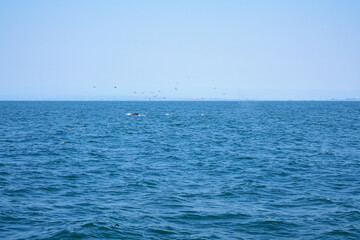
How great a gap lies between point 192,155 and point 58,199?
17.5 metres

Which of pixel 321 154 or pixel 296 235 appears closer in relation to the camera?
pixel 296 235

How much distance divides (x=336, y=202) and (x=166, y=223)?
980 cm

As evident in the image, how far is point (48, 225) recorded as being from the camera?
15.1 m

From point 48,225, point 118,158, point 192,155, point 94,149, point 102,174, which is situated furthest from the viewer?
point 94,149

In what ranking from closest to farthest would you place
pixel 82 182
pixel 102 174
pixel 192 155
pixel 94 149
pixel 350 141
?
pixel 82 182 → pixel 102 174 → pixel 192 155 → pixel 94 149 → pixel 350 141

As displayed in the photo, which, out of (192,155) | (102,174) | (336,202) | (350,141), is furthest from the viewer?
(350,141)

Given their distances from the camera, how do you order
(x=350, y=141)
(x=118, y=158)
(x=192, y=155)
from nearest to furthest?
(x=118, y=158)
(x=192, y=155)
(x=350, y=141)

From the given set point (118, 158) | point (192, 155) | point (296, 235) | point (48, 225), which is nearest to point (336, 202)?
point (296, 235)

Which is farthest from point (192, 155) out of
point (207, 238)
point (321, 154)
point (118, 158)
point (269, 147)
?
point (207, 238)

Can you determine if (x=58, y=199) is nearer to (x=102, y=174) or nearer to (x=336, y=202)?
(x=102, y=174)

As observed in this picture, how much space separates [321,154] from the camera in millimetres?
33906

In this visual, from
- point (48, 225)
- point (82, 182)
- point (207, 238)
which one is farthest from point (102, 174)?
point (207, 238)

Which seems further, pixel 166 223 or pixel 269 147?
pixel 269 147

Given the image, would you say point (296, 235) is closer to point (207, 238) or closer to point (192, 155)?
point (207, 238)
